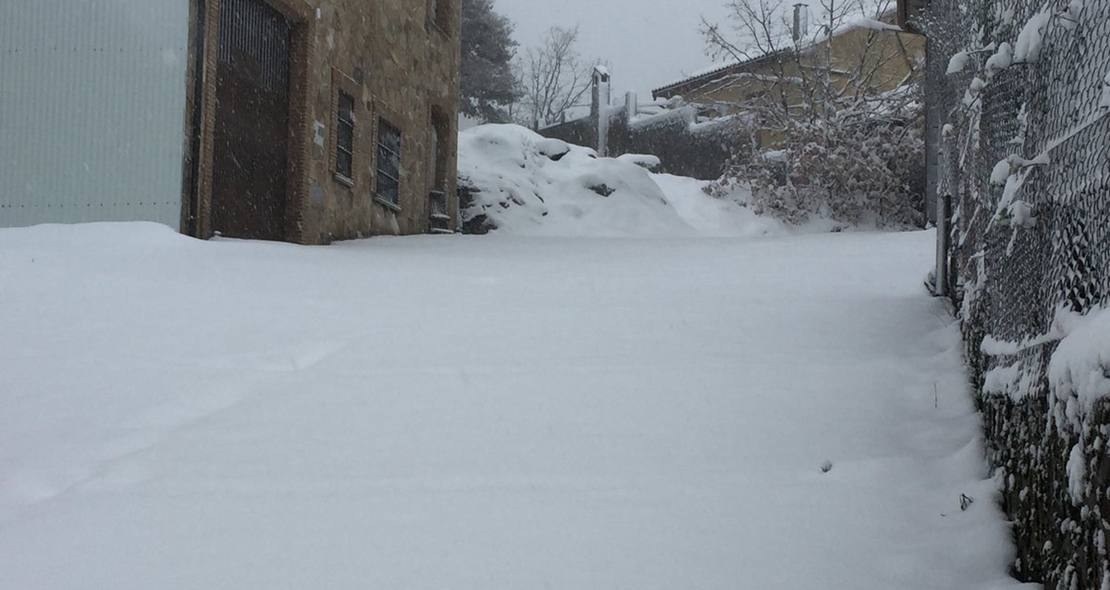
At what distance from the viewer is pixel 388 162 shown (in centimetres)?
1326

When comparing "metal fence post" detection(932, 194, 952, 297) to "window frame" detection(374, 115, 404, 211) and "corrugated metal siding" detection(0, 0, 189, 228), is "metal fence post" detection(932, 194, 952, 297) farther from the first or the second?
"window frame" detection(374, 115, 404, 211)

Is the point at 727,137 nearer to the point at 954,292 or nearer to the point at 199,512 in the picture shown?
the point at 954,292

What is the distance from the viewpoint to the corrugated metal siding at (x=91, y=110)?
882 centimetres

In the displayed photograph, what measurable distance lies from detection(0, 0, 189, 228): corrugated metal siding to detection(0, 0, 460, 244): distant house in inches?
0.5

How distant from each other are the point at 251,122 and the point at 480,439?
284 inches

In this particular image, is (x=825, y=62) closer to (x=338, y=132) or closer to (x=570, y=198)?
(x=570, y=198)

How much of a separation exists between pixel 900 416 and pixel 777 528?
3.40 feet

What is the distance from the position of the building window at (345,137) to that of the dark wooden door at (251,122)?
0.92 m

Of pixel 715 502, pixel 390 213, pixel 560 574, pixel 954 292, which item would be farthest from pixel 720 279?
pixel 390 213

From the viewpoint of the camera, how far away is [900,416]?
3.94 m

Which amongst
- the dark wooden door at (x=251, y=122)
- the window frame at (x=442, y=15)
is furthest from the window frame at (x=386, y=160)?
the window frame at (x=442, y=15)

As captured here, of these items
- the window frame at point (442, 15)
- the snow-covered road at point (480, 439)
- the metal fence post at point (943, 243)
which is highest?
the window frame at point (442, 15)

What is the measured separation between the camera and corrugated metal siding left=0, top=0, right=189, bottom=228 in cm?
882

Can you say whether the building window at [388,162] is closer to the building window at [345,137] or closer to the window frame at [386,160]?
the window frame at [386,160]
